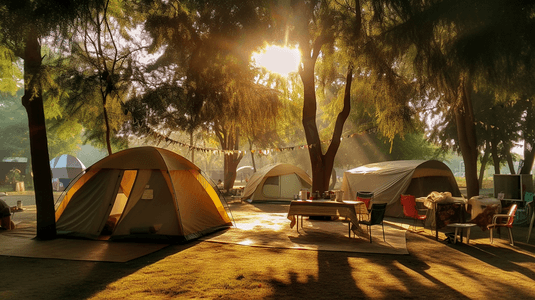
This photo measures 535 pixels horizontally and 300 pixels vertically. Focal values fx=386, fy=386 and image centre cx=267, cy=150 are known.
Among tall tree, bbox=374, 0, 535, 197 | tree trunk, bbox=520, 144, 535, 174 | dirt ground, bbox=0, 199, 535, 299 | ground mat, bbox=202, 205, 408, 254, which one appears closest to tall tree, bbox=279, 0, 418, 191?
tall tree, bbox=374, 0, 535, 197

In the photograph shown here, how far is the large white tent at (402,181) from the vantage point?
42.0 ft

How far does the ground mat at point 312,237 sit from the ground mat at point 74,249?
5.29 feet

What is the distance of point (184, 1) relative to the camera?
9570 mm

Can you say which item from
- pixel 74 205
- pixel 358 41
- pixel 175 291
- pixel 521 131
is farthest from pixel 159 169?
pixel 521 131

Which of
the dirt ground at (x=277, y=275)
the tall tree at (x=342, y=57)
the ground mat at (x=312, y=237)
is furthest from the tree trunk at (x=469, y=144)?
the dirt ground at (x=277, y=275)

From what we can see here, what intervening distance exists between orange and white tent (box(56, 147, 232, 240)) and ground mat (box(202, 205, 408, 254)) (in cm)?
77

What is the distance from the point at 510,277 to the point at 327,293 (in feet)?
9.10

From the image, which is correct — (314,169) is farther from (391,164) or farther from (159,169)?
(159,169)

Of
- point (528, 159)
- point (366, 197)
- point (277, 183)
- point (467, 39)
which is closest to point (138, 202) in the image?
point (366, 197)

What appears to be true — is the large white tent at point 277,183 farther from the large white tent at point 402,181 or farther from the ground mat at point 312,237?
the ground mat at point 312,237

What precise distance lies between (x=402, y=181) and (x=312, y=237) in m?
5.55

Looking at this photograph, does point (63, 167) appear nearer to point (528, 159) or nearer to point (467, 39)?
point (528, 159)

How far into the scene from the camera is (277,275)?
17.5 ft

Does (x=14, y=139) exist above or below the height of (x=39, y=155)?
above
